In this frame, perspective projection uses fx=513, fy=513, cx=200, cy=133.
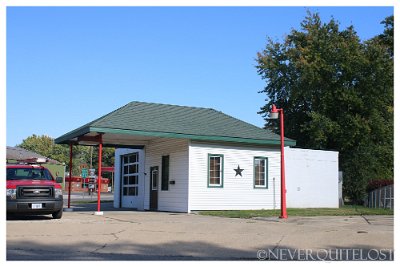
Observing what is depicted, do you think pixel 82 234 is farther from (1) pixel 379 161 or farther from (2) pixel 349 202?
(1) pixel 379 161

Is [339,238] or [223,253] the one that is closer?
[223,253]

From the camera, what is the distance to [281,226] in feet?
48.3

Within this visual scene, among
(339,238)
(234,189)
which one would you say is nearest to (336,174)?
(234,189)

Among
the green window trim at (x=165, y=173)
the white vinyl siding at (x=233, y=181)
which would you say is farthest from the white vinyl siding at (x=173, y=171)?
the white vinyl siding at (x=233, y=181)

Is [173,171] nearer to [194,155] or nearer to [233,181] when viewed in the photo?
[194,155]

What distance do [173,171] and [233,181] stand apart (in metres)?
2.70

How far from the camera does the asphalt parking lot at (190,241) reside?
9.53 m

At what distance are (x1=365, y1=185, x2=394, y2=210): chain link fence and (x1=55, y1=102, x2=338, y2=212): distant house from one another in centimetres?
762

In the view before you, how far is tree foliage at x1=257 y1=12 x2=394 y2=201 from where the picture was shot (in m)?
34.4

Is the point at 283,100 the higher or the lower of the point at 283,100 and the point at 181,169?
the higher

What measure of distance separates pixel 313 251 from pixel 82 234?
219 inches

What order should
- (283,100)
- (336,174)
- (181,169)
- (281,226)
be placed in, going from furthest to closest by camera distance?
(283,100) → (336,174) → (181,169) → (281,226)

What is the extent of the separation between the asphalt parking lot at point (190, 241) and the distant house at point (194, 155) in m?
6.52

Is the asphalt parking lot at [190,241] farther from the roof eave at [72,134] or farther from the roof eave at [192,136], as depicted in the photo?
the roof eave at [72,134]
